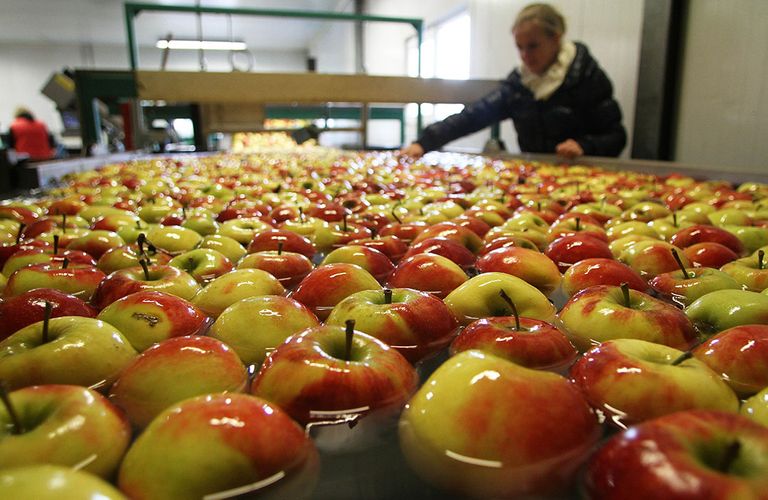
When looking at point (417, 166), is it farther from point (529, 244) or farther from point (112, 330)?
point (112, 330)

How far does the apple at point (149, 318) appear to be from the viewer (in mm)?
836

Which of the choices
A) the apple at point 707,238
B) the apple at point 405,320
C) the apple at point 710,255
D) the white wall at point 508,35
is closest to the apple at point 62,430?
the apple at point 405,320

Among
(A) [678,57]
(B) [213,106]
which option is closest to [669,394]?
(A) [678,57]

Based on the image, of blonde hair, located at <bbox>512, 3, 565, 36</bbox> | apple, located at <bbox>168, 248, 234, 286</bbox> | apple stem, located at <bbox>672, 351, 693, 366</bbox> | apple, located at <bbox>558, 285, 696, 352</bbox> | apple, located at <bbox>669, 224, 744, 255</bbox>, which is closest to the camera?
apple stem, located at <bbox>672, 351, 693, 366</bbox>

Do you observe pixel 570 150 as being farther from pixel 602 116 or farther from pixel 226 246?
pixel 226 246

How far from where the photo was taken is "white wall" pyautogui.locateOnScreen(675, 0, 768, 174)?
3773mm

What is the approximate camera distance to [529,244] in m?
1.35

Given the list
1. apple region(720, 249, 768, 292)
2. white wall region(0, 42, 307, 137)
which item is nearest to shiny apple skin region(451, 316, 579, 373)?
apple region(720, 249, 768, 292)

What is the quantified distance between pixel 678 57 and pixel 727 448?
4.85 meters

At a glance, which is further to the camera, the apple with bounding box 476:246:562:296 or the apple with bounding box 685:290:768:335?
the apple with bounding box 476:246:562:296

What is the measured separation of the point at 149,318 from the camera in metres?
0.85

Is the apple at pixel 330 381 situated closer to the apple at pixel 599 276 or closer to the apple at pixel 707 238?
the apple at pixel 599 276

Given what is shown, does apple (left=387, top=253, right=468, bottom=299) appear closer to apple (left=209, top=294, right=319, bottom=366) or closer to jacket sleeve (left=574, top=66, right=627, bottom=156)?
apple (left=209, top=294, right=319, bottom=366)

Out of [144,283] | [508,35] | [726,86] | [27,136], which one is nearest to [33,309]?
[144,283]
